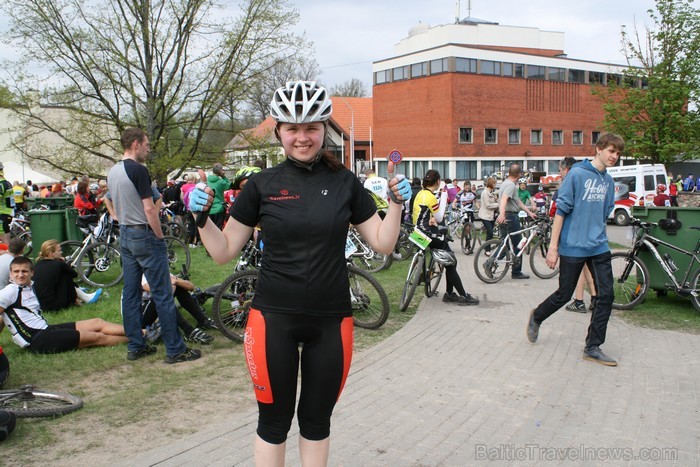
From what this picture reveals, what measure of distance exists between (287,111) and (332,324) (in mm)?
959

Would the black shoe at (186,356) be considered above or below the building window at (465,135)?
below

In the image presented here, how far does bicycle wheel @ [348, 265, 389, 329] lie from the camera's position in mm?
6887

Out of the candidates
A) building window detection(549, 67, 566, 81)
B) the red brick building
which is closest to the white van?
the red brick building

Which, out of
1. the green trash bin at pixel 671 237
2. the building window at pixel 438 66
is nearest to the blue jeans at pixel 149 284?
the green trash bin at pixel 671 237

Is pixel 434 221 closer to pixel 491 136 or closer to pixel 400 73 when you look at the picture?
pixel 491 136

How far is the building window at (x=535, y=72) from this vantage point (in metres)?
53.9

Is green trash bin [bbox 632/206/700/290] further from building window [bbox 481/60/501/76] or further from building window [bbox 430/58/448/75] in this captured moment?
building window [bbox 481/60/501/76]

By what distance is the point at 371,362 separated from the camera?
5605mm

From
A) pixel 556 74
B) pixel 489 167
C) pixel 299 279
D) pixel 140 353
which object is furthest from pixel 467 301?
pixel 556 74

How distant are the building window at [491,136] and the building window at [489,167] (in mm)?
1848

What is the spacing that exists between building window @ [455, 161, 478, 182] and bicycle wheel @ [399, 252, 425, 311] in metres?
43.2

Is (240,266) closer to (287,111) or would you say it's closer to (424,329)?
(424,329)

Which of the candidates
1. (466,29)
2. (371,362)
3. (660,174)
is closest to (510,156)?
(466,29)

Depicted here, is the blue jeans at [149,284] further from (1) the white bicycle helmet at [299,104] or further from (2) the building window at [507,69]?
(2) the building window at [507,69]
